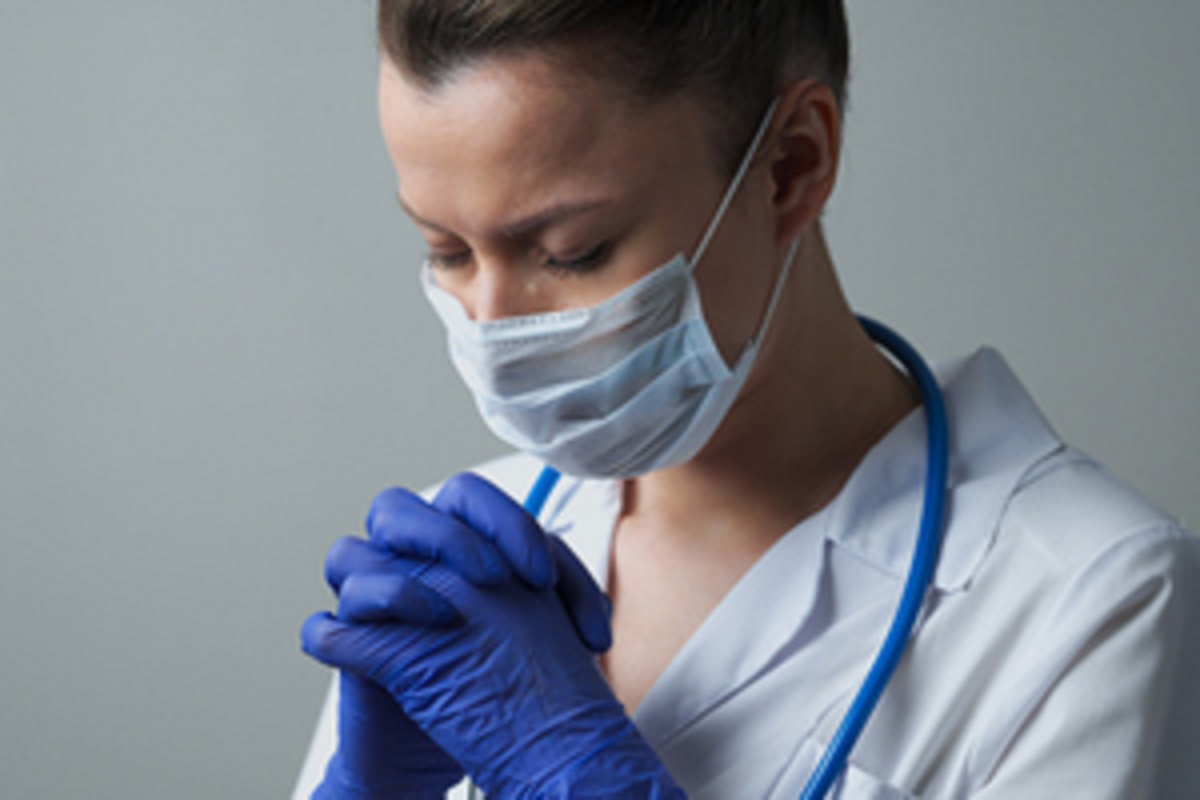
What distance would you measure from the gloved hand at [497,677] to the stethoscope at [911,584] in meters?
0.13

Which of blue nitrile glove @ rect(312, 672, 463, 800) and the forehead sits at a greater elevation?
the forehead

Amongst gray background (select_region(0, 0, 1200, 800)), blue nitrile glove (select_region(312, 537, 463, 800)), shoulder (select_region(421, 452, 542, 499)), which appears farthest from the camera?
gray background (select_region(0, 0, 1200, 800))

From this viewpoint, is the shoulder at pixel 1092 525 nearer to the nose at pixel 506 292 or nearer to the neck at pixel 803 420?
the neck at pixel 803 420

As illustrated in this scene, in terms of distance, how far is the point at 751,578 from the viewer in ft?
3.67

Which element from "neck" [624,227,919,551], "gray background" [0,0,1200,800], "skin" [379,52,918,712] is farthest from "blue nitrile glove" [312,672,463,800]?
"gray background" [0,0,1200,800]

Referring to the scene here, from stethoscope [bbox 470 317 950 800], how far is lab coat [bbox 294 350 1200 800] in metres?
0.02

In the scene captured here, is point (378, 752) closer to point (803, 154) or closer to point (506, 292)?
point (506, 292)

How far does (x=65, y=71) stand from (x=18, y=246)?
0.28m

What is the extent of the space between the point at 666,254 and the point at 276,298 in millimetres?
1155

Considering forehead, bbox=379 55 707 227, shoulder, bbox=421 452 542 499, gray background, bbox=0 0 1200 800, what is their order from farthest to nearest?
1. gray background, bbox=0 0 1200 800
2. shoulder, bbox=421 452 542 499
3. forehead, bbox=379 55 707 227

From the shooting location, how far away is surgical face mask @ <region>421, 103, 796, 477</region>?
99cm

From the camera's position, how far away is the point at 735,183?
3.30 ft

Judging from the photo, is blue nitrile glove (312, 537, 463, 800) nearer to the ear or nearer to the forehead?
the forehead

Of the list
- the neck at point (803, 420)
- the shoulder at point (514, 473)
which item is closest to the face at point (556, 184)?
the neck at point (803, 420)
